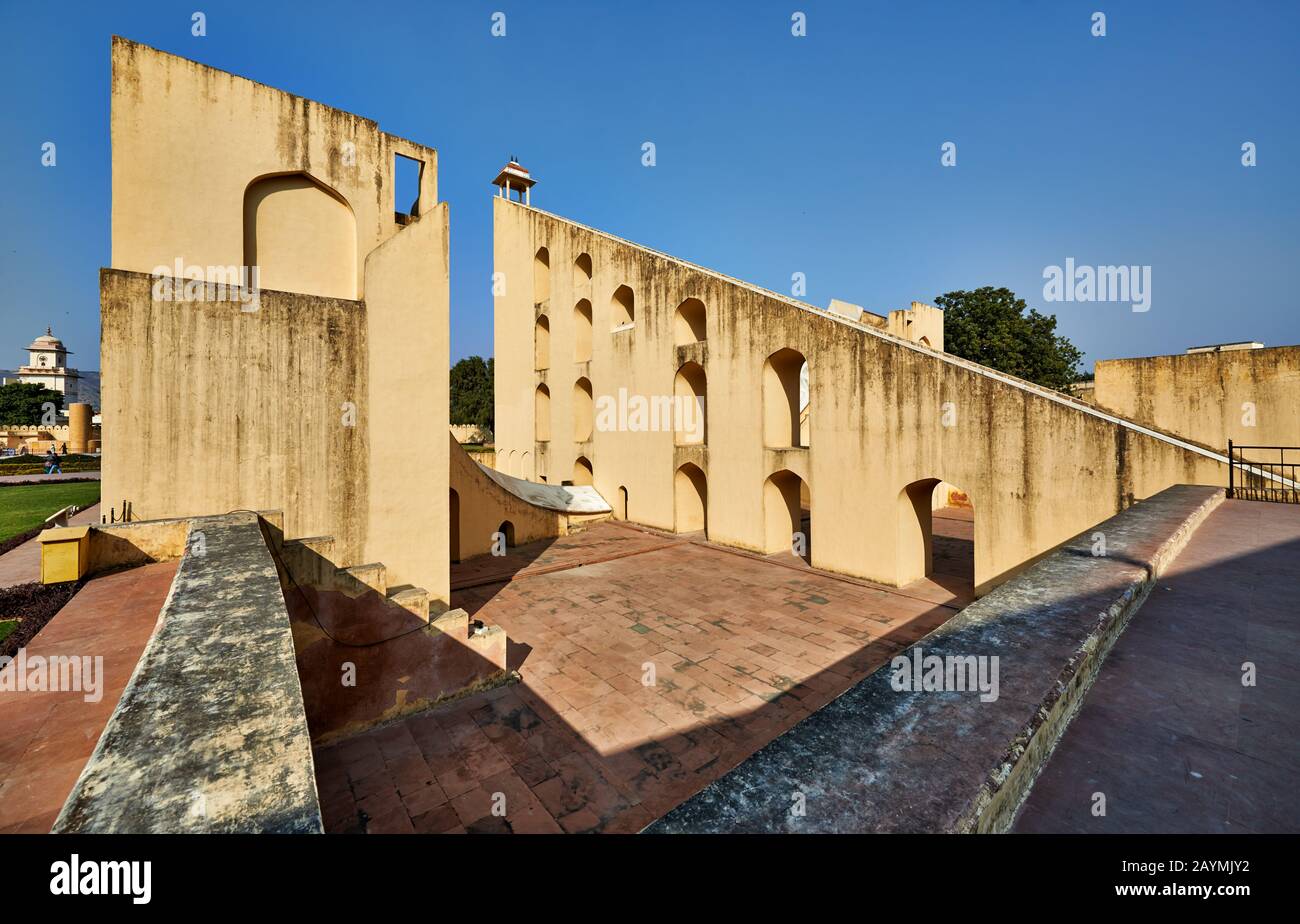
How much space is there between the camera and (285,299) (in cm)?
632

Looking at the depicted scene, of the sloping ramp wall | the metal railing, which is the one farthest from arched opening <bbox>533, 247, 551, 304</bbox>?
the metal railing

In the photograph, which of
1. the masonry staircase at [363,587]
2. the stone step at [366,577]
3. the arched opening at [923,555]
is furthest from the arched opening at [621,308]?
the stone step at [366,577]

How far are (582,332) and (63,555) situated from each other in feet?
51.7

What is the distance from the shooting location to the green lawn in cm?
1222

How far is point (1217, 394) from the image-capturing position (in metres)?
11.5

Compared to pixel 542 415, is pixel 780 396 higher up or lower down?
lower down

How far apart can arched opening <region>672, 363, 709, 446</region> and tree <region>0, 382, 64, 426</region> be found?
192ft

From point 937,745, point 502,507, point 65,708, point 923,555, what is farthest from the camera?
point 502,507

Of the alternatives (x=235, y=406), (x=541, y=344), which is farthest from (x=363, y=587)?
(x=541, y=344)

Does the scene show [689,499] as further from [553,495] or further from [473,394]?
[473,394]

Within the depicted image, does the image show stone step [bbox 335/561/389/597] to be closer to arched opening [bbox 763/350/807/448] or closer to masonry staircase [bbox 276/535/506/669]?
masonry staircase [bbox 276/535/506/669]

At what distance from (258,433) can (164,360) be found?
115 cm

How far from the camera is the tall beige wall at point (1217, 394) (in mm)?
10539

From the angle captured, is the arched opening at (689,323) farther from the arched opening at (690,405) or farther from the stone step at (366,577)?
the stone step at (366,577)
